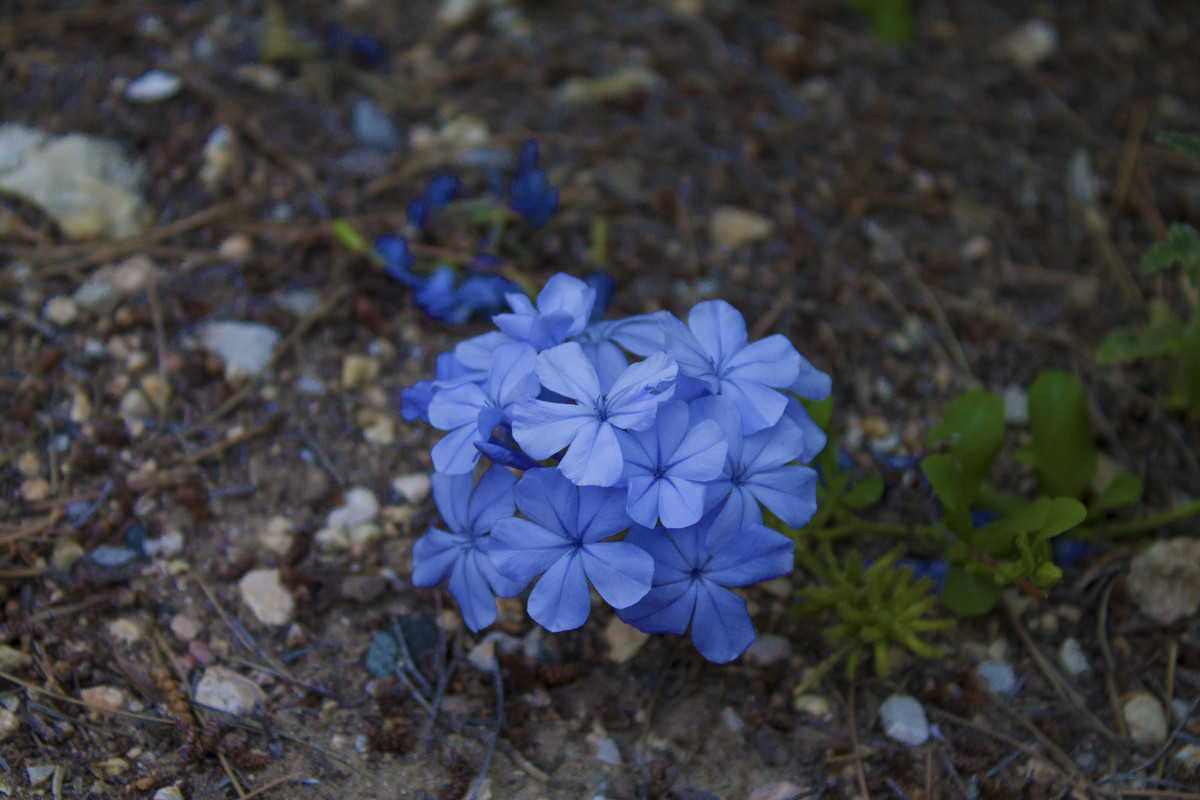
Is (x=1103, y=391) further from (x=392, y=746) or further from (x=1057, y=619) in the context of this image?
(x=392, y=746)

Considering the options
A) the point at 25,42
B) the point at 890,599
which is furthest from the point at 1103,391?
the point at 25,42

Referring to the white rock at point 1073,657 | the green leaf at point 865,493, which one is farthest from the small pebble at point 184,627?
the white rock at point 1073,657

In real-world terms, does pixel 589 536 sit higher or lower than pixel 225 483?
higher

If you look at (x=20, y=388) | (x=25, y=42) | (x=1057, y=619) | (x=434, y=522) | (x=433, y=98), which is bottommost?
(x=1057, y=619)

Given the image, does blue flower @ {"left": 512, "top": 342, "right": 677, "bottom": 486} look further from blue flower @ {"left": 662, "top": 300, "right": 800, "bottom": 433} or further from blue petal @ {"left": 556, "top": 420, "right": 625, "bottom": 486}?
blue flower @ {"left": 662, "top": 300, "right": 800, "bottom": 433}

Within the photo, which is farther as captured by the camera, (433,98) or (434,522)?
(433,98)

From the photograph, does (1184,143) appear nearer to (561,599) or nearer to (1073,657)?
(1073,657)

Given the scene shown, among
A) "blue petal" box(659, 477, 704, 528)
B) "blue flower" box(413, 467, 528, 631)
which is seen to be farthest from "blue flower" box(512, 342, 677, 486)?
"blue flower" box(413, 467, 528, 631)
